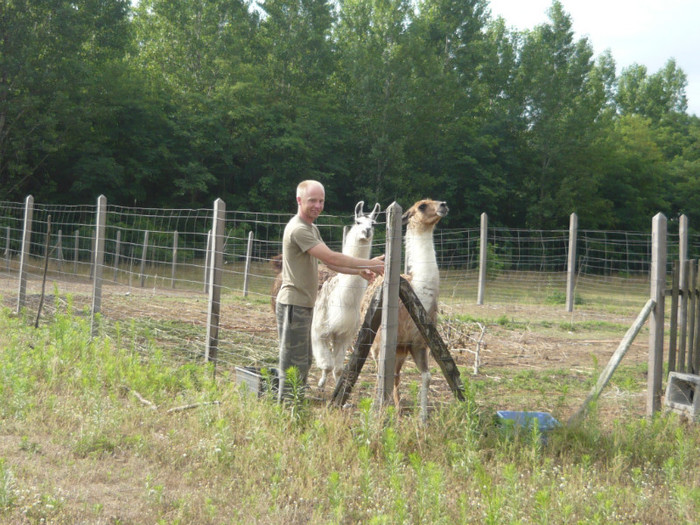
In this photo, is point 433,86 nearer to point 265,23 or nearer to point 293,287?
point 265,23

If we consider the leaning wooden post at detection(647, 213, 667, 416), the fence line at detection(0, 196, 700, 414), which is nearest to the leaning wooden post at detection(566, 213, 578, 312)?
the fence line at detection(0, 196, 700, 414)

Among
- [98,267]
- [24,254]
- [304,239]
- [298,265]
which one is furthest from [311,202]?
[24,254]

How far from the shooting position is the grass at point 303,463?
11.8ft

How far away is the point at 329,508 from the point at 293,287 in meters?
1.65

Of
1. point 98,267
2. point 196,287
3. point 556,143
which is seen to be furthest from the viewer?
point 556,143

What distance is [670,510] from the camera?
3.81m

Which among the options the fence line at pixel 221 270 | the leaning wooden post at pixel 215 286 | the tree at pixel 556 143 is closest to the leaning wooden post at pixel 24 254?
the fence line at pixel 221 270

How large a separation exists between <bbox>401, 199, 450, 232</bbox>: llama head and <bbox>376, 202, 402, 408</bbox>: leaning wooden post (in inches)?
44.9

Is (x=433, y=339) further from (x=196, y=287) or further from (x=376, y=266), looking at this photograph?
(x=196, y=287)

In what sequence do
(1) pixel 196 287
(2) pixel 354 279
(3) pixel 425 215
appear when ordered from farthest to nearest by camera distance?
(1) pixel 196 287 → (2) pixel 354 279 → (3) pixel 425 215

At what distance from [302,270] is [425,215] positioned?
153cm

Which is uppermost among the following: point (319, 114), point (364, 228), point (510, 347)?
point (319, 114)

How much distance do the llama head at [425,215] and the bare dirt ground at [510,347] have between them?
1392 mm

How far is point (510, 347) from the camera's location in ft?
30.9
